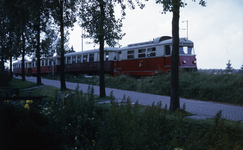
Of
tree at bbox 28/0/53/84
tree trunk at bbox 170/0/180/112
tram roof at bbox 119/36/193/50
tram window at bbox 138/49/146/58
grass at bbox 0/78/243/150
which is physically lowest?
grass at bbox 0/78/243/150

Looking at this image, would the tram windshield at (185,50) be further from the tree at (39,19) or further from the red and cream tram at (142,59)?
the tree at (39,19)

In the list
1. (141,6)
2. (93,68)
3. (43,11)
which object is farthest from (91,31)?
(93,68)

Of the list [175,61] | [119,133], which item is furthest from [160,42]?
[119,133]

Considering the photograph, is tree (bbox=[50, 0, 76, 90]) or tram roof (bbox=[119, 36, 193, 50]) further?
tram roof (bbox=[119, 36, 193, 50])

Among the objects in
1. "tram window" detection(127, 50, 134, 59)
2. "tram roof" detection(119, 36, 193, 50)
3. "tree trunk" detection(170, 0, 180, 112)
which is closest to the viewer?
"tree trunk" detection(170, 0, 180, 112)

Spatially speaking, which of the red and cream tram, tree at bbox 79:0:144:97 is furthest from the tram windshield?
tree at bbox 79:0:144:97

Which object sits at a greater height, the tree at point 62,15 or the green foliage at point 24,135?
the tree at point 62,15

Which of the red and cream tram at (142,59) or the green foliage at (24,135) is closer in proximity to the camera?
the green foliage at (24,135)

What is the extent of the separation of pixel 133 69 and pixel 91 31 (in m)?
10.0

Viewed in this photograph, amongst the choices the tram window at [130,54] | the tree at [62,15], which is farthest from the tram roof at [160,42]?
the tree at [62,15]

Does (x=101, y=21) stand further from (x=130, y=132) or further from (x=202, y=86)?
(x=130, y=132)

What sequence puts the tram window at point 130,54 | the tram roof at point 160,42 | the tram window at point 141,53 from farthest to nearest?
the tram window at point 130,54, the tram window at point 141,53, the tram roof at point 160,42

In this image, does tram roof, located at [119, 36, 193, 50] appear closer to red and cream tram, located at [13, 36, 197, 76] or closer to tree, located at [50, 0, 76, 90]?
red and cream tram, located at [13, 36, 197, 76]

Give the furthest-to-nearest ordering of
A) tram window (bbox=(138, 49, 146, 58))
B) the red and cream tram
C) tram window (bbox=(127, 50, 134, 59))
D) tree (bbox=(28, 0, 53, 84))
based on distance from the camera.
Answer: tram window (bbox=(127, 50, 134, 59)) → tram window (bbox=(138, 49, 146, 58)) → the red and cream tram → tree (bbox=(28, 0, 53, 84))
